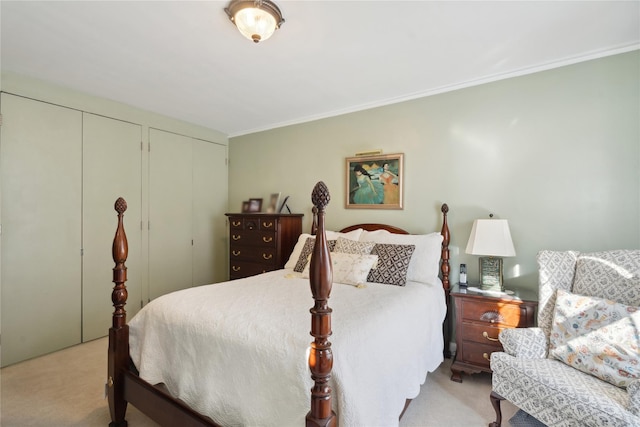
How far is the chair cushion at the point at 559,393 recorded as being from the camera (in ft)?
4.46

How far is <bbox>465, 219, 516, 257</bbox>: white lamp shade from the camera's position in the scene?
7.84 ft

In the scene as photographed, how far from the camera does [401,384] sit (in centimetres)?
169

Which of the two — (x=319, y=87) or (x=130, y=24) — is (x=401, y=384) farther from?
(x=130, y=24)

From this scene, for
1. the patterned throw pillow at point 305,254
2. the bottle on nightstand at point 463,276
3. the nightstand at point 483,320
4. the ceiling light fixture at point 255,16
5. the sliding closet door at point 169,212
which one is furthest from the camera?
the sliding closet door at point 169,212

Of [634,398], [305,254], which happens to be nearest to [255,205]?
[305,254]

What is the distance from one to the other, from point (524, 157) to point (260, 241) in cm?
271

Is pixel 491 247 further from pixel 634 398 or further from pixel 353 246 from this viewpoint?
pixel 634 398

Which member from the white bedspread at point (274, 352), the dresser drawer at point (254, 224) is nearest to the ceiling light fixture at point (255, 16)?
the white bedspread at point (274, 352)

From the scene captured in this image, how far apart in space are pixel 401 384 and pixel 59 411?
2.24m

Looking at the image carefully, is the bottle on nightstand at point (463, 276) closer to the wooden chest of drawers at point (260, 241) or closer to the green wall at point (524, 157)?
the green wall at point (524, 157)

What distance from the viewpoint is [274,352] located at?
1365mm

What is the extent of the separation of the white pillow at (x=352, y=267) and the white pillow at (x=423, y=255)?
31cm

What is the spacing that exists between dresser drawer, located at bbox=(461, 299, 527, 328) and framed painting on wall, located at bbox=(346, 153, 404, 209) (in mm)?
1150

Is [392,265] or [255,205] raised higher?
[255,205]
